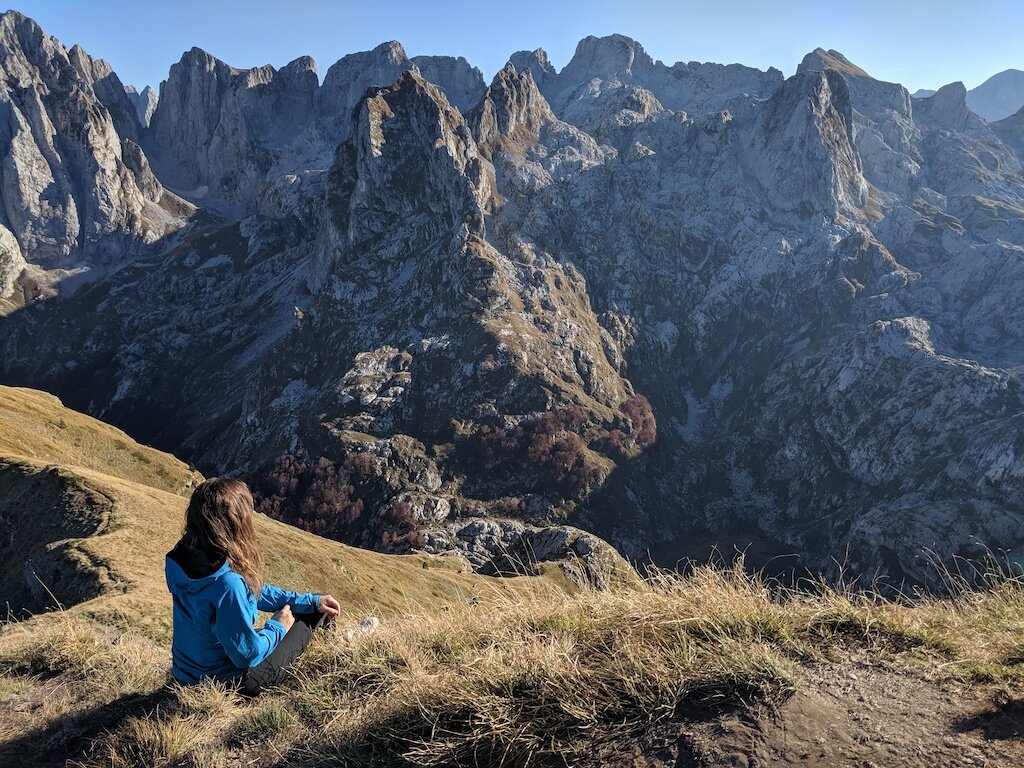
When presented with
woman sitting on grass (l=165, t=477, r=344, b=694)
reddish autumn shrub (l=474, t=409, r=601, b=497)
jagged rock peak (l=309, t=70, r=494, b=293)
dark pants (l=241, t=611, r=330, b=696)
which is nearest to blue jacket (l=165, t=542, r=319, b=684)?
woman sitting on grass (l=165, t=477, r=344, b=694)

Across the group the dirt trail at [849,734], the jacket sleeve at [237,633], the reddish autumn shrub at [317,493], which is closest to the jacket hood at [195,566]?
the jacket sleeve at [237,633]

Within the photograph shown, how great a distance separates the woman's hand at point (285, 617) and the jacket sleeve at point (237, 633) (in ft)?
1.52

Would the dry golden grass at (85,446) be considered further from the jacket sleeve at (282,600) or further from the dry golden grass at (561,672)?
the dry golden grass at (561,672)

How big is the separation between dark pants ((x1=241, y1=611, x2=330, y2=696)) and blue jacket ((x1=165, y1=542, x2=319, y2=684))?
11 cm

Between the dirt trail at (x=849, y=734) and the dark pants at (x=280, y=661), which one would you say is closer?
the dirt trail at (x=849, y=734)

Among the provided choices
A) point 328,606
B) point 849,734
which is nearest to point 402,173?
point 328,606

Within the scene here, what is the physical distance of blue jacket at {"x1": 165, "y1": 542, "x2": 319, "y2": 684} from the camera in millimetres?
7000

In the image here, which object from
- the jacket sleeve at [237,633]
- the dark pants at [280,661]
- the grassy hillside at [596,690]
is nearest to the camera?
the grassy hillside at [596,690]

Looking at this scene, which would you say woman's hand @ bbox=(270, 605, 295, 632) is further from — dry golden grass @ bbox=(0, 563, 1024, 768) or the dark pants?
dry golden grass @ bbox=(0, 563, 1024, 768)

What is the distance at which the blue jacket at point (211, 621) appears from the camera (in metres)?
7.00

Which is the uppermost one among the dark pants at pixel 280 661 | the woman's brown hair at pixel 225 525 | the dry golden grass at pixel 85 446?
the woman's brown hair at pixel 225 525

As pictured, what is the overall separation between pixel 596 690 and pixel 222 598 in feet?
16.1

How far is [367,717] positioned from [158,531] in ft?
87.3

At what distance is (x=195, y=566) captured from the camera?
6.98 m
